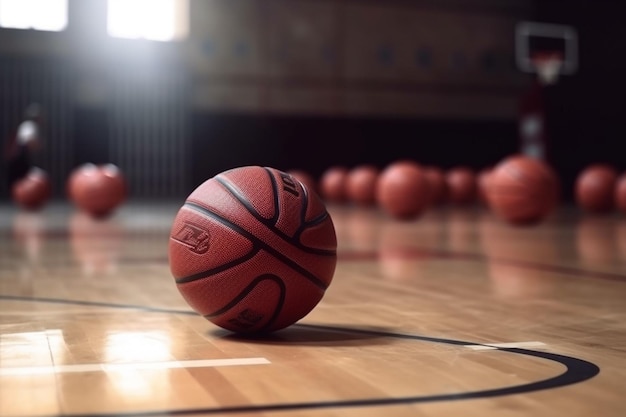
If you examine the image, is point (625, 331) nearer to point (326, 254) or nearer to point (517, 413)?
point (326, 254)

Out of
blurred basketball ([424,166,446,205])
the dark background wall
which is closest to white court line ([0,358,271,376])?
blurred basketball ([424,166,446,205])

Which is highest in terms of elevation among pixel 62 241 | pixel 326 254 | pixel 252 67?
pixel 252 67

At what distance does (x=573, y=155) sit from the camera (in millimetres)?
16672

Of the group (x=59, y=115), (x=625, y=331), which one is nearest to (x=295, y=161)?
(x=59, y=115)

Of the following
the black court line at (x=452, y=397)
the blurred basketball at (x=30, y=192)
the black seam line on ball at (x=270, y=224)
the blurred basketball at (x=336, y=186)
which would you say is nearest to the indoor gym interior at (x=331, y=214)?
the black court line at (x=452, y=397)

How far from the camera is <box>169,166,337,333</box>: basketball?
2672 mm

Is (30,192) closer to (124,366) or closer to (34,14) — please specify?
(34,14)

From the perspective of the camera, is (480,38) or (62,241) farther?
(480,38)

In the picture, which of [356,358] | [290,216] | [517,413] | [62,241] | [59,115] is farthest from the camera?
[59,115]

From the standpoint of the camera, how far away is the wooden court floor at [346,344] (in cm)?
196

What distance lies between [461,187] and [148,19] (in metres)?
5.55

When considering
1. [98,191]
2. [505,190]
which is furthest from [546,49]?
[98,191]

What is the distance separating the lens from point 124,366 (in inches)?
91.9

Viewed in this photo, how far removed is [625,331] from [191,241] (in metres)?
1.38
